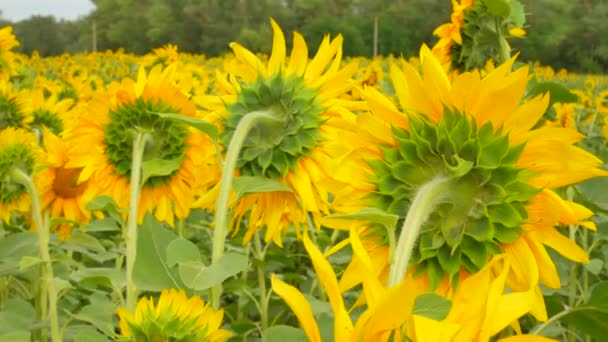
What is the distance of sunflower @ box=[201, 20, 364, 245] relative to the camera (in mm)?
917

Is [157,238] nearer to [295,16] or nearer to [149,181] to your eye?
[149,181]

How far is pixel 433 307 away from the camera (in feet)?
1.46

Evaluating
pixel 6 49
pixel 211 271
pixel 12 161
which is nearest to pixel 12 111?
pixel 6 49

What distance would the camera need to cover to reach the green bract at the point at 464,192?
0.58 m

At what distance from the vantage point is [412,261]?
1.95 feet

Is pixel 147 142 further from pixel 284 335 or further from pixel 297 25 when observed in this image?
pixel 297 25

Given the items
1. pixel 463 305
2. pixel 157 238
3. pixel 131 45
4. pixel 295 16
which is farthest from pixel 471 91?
pixel 131 45

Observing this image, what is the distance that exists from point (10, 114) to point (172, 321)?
4.95ft

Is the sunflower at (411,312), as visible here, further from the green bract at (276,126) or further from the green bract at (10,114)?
the green bract at (10,114)

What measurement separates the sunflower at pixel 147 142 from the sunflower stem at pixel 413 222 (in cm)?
52

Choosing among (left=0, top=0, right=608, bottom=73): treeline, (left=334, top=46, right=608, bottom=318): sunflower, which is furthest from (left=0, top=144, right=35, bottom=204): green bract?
(left=0, top=0, right=608, bottom=73): treeline

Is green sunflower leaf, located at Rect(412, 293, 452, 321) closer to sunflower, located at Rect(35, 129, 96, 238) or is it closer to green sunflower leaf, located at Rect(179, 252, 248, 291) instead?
green sunflower leaf, located at Rect(179, 252, 248, 291)

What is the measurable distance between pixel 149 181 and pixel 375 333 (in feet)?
2.62

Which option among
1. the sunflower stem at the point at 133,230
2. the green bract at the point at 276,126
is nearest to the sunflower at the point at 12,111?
the sunflower stem at the point at 133,230
